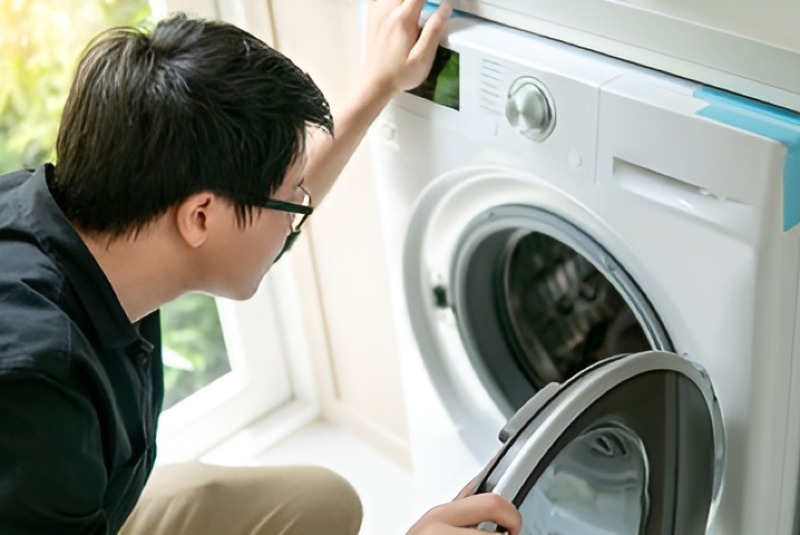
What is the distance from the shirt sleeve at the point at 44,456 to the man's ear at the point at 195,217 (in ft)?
0.60

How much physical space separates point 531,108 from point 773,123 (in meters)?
0.25

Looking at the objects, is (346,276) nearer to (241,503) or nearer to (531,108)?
(241,503)

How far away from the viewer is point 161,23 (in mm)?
1012

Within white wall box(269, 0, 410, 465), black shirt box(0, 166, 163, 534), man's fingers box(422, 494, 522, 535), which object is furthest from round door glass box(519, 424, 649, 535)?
white wall box(269, 0, 410, 465)

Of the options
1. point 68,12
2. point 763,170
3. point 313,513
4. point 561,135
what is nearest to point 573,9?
point 561,135

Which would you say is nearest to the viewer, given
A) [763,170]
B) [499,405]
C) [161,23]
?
[763,170]

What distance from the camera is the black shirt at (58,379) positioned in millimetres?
860

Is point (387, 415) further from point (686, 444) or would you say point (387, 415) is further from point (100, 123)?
point (100, 123)

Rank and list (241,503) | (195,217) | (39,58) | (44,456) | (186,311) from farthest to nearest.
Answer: (186,311) < (39,58) < (241,503) < (195,217) < (44,456)

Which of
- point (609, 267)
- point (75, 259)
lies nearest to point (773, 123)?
point (609, 267)

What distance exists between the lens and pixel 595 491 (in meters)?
1.17

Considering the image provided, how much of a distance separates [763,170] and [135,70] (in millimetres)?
555

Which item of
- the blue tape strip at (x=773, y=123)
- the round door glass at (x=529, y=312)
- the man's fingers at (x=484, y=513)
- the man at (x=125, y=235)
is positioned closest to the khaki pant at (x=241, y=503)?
the man at (x=125, y=235)

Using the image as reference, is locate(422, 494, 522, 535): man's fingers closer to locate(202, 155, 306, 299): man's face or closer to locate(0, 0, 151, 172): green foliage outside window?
locate(202, 155, 306, 299): man's face
